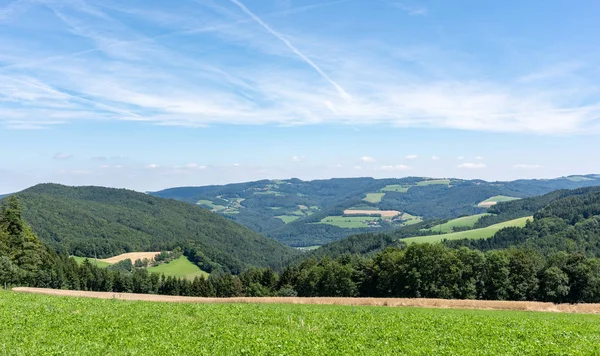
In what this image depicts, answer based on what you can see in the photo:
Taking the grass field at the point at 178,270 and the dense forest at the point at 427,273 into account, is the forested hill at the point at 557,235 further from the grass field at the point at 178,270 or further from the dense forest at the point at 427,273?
the grass field at the point at 178,270

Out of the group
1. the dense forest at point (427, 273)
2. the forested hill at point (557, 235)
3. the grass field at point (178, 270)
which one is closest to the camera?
the dense forest at point (427, 273)

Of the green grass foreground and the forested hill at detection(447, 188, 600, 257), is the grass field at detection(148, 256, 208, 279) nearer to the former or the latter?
the forested hill at detection(447, 188, 600, 257)

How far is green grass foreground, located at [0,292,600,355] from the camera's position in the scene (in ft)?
68.0

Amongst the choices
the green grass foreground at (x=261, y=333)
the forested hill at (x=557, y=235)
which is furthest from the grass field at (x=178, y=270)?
the green grass foreground at (x=261, y=333)

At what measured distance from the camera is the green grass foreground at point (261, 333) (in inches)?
816

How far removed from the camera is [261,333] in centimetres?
2405

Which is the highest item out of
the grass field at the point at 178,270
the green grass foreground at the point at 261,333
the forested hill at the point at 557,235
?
the green grass foreground at the point at 261,333

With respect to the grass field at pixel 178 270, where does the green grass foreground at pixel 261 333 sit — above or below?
above

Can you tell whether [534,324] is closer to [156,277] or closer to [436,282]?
[436,282]

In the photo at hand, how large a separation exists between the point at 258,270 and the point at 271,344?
91.5m

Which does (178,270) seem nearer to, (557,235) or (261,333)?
(557,235)

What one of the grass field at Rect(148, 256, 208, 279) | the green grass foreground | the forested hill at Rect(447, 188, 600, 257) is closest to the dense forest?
the green grass foreground

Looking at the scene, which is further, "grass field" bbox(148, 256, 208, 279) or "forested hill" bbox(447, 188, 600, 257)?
"grass field" bbox(148, 256, 208, 279)

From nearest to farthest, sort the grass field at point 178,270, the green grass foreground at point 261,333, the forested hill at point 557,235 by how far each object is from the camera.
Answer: the green grass foreground at point 261,333, the forested hill at point 557,235, the grass field at point 178,270
